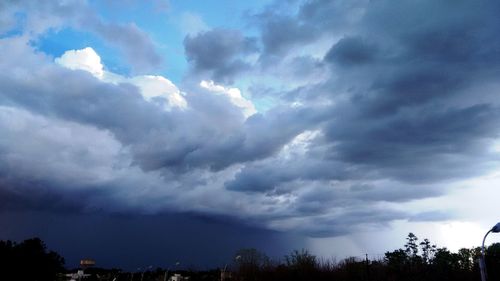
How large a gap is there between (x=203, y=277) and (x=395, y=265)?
48.4 metres

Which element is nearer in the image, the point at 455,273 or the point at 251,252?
the point at 455,273

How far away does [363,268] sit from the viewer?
161ft

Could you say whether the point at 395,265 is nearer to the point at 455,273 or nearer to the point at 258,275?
the point at 455,273

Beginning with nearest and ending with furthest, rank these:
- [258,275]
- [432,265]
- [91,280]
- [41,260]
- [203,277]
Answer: [258,275], [432,265], [41,260], [203,277], [91,280]

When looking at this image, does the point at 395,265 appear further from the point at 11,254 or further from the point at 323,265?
the point at 11,254

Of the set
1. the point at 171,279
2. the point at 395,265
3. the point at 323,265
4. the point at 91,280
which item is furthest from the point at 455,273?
the point at 91,280

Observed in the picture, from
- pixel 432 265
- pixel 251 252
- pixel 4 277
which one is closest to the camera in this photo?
pixel 432 265

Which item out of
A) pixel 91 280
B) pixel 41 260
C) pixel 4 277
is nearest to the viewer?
pixel 4 277

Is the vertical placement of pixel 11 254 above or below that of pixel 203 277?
above

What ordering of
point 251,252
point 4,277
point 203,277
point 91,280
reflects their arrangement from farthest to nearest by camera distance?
point 91,280, point 203,277, point 4,277, point 251,252

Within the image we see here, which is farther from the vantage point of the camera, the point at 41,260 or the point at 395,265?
the point at 41,260

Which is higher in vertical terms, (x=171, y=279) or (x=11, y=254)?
(x=11, y=254)

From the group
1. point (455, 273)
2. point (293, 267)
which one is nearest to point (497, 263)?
point (455, 273)

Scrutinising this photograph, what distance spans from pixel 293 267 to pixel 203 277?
46.6m
